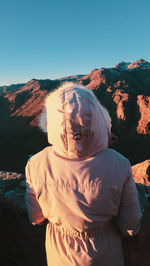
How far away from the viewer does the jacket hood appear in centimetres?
59

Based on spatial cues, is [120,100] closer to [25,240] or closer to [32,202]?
[25,240]

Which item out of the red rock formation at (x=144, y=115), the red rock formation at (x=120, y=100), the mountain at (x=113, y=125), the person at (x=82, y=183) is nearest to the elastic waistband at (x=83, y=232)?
the person at (x=82, y=183)

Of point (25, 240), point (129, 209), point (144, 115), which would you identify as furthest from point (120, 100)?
point (129, 209)

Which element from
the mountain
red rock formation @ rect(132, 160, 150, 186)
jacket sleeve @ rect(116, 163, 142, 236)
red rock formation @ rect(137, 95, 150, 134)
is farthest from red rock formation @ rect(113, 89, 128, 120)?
jacket sleeve @ rect(116, 163, 142, 236)

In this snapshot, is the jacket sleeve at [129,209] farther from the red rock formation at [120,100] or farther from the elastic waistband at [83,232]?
the red rock formation at [120,100]

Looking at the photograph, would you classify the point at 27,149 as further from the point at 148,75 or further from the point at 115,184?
the point at 148,75

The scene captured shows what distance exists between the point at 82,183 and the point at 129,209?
0.85 ft

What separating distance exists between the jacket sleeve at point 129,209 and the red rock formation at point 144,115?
17.4 meters

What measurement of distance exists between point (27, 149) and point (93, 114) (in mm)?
17614

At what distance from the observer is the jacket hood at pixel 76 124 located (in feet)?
1.92

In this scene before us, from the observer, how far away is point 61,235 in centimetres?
A: 74

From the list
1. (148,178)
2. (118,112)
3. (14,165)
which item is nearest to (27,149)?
(14,165)

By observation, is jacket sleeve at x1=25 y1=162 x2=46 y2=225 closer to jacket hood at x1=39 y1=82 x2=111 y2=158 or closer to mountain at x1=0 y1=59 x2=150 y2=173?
jacket hood at x1=39 y1=82 x2=111 y2=158

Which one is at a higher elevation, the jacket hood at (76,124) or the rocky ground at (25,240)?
the jacket hood at (76,124)
